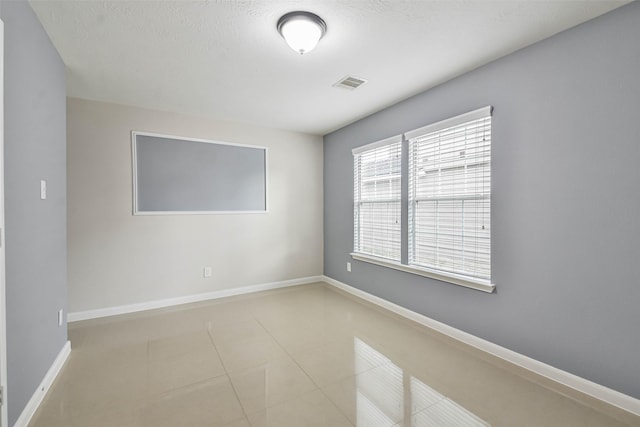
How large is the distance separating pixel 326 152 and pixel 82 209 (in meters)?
3.40

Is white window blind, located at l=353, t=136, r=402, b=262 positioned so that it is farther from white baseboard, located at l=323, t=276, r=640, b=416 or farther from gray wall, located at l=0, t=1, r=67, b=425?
gray wall, located at l=0, t=1, r=67, b=425

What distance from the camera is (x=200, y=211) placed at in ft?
12.8

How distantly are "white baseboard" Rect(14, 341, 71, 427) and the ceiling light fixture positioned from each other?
2.79 metres

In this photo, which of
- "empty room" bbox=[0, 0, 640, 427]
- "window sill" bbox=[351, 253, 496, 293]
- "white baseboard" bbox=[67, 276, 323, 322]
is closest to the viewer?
"empty room" bbox=[0, 0, 640, 427]

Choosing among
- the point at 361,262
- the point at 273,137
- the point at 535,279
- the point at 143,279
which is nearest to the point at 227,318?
the point at 143,279

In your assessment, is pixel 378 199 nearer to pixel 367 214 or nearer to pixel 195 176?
pixel 367 214

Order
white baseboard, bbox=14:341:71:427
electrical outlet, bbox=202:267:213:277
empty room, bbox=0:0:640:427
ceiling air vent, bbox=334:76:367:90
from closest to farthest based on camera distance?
white baseboard, bbox=14:341:71:427
empty room, bbox=0:0:640:427
ceiling air vent, bbox=334:76:367:90
electrical outlet, bbox=202:267:213:277

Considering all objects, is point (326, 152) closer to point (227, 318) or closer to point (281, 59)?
point (281, 59)

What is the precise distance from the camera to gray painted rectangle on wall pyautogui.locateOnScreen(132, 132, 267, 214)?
3.58 metres

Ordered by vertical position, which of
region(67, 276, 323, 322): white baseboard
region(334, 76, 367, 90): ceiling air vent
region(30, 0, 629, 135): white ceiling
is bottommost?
region(67, 276, 323, 322): white baseboard

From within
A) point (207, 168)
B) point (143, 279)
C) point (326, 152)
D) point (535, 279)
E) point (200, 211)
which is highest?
point (326, 152)

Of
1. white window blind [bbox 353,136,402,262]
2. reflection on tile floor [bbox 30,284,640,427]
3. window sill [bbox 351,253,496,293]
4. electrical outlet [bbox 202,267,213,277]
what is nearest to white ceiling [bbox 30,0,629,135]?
white window blind [bbox 353,136,402,262]

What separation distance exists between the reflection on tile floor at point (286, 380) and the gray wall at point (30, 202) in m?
0.40

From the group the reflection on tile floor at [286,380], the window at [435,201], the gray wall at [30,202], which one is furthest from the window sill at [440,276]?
the gray wall at [30,202]
